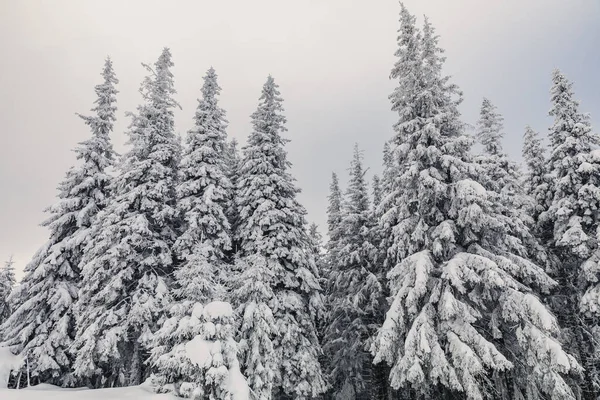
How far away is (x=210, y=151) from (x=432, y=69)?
454 inches

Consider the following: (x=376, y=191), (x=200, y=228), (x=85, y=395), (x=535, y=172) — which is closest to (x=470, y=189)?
(x=200, y=228)

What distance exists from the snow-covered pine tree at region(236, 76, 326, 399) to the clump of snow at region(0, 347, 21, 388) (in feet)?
37.6

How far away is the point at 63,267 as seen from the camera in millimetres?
19578

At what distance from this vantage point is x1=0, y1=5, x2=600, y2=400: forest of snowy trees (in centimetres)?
1183

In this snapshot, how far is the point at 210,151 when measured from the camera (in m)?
18.8

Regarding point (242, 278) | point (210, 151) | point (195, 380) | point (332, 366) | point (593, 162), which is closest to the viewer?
point (195, 380)

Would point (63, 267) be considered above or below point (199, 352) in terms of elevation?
above

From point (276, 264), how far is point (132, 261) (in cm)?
710

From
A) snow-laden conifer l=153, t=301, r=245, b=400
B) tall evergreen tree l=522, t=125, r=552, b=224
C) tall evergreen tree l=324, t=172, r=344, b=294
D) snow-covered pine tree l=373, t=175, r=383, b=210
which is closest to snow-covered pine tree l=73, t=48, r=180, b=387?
snow-laden conifer l=153, t=301, r=245, b=400

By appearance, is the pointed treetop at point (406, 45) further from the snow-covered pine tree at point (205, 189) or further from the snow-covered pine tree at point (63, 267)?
the snow-covered pine tree at point (63, 267)

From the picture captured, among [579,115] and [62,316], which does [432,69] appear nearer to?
[579,115]

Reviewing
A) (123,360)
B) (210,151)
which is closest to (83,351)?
(123,360)

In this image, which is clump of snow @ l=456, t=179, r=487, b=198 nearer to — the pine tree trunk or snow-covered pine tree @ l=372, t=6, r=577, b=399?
snow-covered pine tree @ l=372, t=6, r=577, b=399

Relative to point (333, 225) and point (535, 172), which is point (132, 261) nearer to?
point (333, 225)
